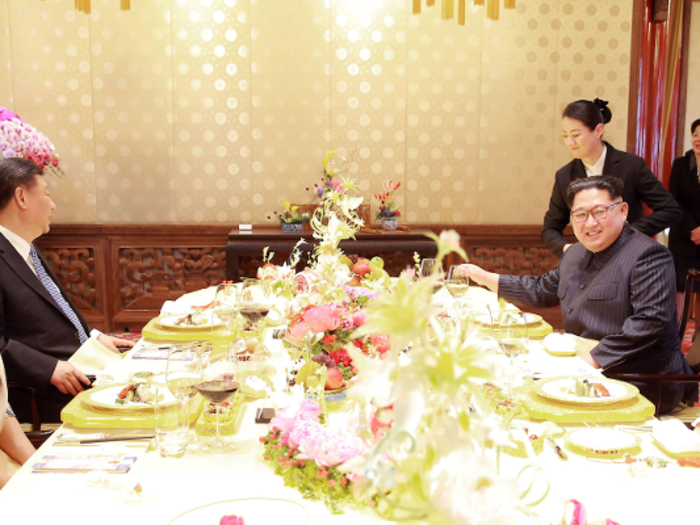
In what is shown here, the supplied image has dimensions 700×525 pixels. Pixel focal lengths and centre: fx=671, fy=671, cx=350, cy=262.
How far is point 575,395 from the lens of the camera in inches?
67.2

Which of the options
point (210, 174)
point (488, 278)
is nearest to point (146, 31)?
point (210, 174)

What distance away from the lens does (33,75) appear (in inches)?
216

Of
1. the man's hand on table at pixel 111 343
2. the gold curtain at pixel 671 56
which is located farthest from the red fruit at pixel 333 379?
the gold curtain at pixel 671 56

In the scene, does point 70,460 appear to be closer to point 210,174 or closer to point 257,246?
point 257,246

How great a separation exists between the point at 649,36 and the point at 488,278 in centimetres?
387

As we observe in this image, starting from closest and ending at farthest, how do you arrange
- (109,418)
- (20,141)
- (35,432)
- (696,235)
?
(109,418) → (35,432) → (20,141) → (696,235)

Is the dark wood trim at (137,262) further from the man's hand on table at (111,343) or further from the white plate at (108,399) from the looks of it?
the white plate at (108,399)

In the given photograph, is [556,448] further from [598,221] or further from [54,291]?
[54,291]

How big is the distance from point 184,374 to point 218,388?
8 centimetres

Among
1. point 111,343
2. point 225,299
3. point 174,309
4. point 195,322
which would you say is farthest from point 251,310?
point 111,343

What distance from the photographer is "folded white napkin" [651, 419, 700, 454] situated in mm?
1382

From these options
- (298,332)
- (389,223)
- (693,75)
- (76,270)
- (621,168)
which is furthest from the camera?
(693,75)

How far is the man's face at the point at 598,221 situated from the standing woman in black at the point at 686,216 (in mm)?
2548

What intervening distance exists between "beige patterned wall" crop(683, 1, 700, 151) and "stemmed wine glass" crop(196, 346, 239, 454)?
5808 millimetres
